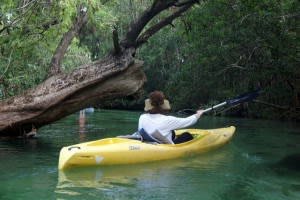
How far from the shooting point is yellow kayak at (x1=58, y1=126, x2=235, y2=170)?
7203 mm

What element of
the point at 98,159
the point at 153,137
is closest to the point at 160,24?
the point at 153,137

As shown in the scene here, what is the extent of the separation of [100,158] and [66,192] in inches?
65.0

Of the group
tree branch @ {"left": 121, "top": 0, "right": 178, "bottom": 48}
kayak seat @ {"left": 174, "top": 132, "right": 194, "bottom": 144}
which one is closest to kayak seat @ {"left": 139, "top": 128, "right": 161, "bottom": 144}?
kayak seat @ {"left": 174, "top": 132, "right": 194, "bottom": 144}

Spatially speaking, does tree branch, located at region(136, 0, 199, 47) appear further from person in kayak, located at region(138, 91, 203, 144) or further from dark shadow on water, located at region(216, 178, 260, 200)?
dark shadow on water, located at region(216, 178, 260, 200)

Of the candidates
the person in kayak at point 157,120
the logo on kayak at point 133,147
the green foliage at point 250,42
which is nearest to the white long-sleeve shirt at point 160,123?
the person in kayak at point 157,120

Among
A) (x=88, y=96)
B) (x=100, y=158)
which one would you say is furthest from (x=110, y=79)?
(x=100, y=158)

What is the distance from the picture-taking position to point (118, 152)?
765 cm

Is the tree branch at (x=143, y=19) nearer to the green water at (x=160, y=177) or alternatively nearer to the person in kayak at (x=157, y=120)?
the person in kayak at (x=157, y=120)

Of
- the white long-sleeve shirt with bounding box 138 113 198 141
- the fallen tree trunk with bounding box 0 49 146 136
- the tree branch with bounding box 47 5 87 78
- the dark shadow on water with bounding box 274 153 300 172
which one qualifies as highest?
the tree branch with bounding box 47 5 87 78

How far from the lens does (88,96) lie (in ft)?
32.3

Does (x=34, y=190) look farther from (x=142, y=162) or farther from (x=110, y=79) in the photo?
(x=110, y=79)

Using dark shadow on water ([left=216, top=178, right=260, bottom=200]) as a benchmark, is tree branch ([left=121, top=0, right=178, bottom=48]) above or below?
above

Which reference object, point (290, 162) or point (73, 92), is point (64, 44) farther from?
point (290, 162)

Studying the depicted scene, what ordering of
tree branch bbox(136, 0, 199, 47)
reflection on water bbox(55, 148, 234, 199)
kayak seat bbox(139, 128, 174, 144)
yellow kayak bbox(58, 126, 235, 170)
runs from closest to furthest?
reflection on water bbox(55, 148, 234, 199)
yellow kayak bbox(58, 126, 235, 170)
kayak seat bbox(139, 128, 174, 144)
tree branch bbox(136, 0, 199, 47)
